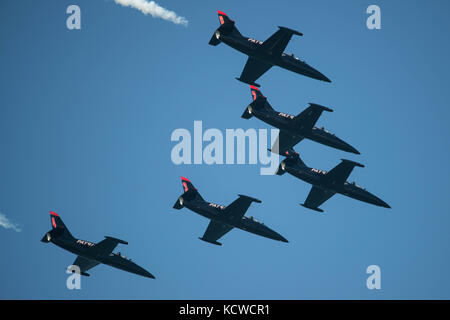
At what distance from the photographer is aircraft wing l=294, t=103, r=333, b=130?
A: 3408 inches

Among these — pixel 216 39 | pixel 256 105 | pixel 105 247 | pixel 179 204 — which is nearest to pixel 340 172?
pixel 256 105

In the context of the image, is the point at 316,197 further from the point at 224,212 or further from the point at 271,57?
the point at 271,57

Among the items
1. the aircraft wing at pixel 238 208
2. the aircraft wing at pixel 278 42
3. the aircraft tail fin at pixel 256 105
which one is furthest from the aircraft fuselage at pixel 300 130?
the aircraft wing at pixel 238 208

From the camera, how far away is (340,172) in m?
89.9

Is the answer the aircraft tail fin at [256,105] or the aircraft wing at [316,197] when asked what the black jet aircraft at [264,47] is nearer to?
the aircraft tail fin at [256,105]

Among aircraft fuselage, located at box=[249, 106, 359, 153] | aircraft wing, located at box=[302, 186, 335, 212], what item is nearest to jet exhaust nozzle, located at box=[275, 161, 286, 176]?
aircraft fuselage, located at box=[249, 106, 359, 153]

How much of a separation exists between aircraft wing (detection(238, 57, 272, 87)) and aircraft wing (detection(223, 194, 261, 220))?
1463cm

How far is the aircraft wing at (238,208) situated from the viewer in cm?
8639

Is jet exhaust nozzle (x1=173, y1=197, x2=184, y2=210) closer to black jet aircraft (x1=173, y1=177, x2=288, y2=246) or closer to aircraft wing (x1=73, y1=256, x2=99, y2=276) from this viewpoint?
black jet aircraft (x1=173, y1=177, x2=288, y2=246)

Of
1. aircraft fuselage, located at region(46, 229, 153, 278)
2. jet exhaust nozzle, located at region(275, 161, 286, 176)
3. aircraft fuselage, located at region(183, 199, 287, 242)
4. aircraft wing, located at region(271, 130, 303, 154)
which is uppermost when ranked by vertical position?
aircraft wing, located at region(271, 130, 303, 154)

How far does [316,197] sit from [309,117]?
45.5ft

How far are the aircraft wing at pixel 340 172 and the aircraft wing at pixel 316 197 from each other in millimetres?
5728
